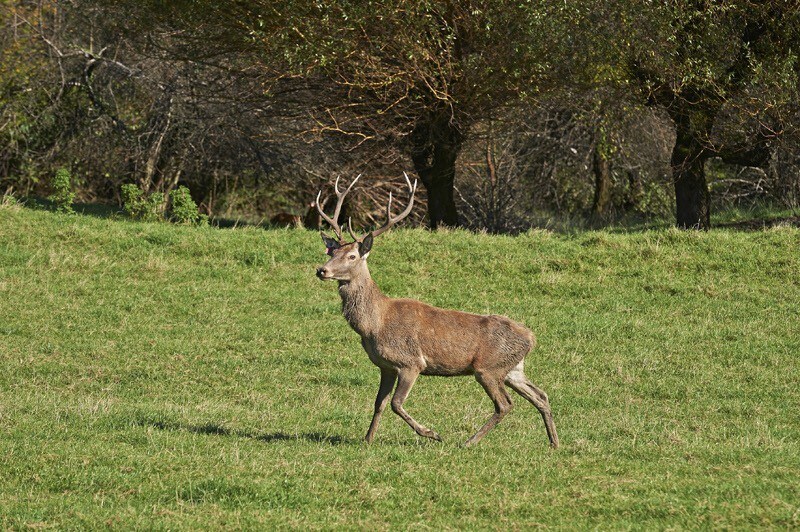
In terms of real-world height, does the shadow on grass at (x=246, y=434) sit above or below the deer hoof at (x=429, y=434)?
below

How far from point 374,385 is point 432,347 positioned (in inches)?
142

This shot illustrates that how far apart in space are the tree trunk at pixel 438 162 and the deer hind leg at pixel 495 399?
38.7ft

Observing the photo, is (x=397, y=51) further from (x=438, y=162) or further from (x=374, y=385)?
(x=374, y=385)

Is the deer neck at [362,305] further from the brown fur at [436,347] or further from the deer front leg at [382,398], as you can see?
the deer front leg at [382,398]

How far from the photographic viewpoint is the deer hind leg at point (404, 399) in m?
10.2

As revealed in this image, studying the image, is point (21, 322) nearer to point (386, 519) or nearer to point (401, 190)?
point (386, 519)

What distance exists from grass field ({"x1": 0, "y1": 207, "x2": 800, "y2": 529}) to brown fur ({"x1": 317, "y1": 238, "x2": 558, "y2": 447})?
0.40 meters

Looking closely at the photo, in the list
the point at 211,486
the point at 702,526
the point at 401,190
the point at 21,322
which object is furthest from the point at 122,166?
the point at 702,526

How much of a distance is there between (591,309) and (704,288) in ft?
6.55

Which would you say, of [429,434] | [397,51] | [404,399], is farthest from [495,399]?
[397,51]

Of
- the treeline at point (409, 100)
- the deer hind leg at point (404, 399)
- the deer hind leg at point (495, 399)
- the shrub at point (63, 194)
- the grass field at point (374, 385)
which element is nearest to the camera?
the grass field at point (374, 385)

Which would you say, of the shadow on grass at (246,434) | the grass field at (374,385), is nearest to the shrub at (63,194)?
the grass field at (374,385)

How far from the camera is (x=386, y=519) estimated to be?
7941mm

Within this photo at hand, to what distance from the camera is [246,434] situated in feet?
35.3
